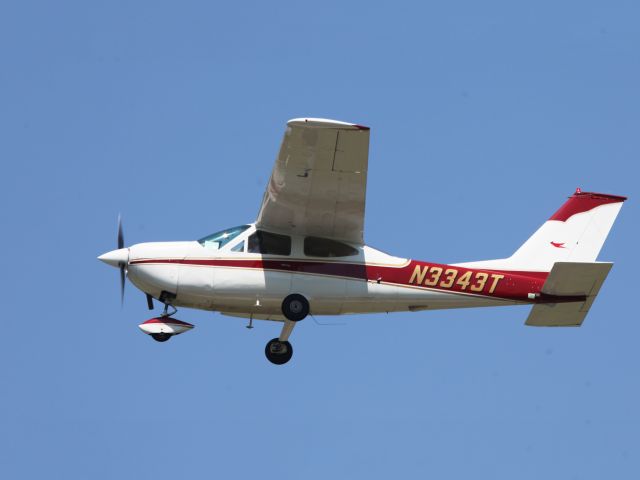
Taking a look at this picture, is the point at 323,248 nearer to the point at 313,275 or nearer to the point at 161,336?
the point at 313,275

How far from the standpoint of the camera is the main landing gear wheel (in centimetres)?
1897

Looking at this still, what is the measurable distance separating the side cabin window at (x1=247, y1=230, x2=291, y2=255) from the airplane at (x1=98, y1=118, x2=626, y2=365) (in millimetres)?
16

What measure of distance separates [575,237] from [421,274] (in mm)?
2986

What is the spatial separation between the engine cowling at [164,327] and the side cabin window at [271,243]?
64.9 inches

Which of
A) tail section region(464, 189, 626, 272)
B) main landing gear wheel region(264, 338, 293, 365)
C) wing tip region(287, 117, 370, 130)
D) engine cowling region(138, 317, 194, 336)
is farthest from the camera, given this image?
tail section region(464, 189, 626, 272)

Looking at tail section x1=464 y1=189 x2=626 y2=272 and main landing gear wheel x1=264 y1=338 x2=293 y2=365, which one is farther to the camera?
tail section x1=464 y1=189 x2=626 y2=272

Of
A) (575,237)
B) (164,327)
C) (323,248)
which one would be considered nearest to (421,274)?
(323,248)

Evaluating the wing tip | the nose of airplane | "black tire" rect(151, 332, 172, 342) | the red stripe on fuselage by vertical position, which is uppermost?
the wing tip

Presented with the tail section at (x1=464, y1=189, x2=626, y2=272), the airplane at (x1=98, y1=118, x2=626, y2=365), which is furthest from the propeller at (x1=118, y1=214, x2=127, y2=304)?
the tail section at (x1=464, y1=189, x2=626, y2=272)

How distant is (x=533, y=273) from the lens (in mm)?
18938

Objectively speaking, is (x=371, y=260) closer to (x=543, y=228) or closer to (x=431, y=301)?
(x=431, y=301)

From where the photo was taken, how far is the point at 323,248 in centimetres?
1816

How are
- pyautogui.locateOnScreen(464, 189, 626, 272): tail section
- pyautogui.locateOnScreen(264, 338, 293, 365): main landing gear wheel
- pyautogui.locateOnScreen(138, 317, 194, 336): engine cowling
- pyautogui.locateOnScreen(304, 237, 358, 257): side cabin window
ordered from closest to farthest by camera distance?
pyautogui.locateOnScreen(138, 317, 194, 336): engine cowling, pyautogui.locateOnScreen(304, 237, 358, 257): side cabin window, pyautogui.locateOnScreen(264, 338, 293, 365): main landing gear wheel, pyautogui.locateOnScreen(464, 189, 626, 272): tail section

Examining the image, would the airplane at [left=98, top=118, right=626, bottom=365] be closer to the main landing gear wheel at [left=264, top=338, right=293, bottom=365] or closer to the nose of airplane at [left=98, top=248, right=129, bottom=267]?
the nose of airplane at [left=98, top=248, right=129, bottom=267]
